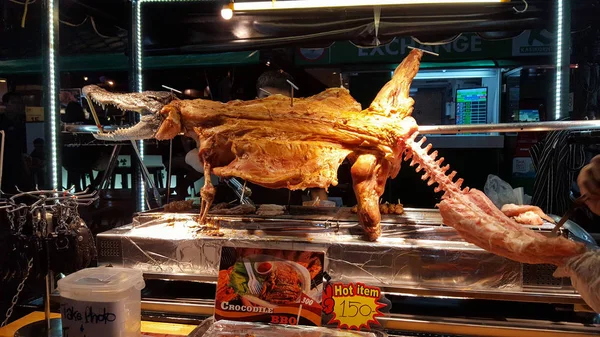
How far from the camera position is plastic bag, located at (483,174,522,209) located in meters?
3.38

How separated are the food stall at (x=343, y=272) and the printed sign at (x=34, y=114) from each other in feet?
2.60

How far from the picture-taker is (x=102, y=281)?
185 cm

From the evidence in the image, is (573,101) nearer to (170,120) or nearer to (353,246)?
(353,246)

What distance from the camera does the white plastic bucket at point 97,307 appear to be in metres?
1.76

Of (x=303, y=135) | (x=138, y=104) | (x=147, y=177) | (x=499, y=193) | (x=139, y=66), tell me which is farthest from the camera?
(x=139, y=66)

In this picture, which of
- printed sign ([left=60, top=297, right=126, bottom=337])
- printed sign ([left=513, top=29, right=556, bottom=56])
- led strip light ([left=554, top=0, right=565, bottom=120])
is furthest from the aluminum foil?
printed sign ([left=513, top=29, right=556, bottom=56])

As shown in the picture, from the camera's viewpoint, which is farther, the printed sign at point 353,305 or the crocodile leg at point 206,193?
the crocodile leg at point 206,193

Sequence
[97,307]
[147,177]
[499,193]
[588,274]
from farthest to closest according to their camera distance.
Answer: [147,177] → [499,193] → [97,307] → [588,274]

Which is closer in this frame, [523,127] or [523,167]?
[523,127]

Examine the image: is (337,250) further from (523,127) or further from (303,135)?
(523,127)

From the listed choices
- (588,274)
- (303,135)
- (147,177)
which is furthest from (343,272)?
(147,177)

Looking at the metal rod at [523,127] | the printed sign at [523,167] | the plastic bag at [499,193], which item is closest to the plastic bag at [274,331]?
the metal rod at [523,127]

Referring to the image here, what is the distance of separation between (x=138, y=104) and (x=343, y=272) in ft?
6.13

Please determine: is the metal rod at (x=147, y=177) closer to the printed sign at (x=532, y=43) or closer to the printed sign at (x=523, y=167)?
the printed sign at (x=523, y=167)
